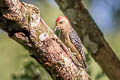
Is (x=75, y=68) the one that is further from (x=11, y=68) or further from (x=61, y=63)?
(x=11, y=68)

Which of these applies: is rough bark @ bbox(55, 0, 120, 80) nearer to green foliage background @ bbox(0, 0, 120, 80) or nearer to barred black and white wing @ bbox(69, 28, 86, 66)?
barred black and white wing @ bbox(69, 28, 86, 66)


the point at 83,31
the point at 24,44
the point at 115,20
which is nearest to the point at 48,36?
the point at 24,44

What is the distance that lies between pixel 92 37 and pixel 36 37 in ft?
3.10

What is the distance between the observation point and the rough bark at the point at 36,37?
3.10 metres

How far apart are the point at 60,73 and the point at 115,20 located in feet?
17.3

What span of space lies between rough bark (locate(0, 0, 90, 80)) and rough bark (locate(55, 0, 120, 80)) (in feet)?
2.34

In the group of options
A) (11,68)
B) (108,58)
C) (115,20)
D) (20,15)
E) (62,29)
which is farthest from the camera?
(11,68)

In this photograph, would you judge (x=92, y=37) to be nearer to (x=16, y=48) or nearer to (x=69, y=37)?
(x=69, y=37)

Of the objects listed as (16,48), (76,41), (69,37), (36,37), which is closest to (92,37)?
(36,37)

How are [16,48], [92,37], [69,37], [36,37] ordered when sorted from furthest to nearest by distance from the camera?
1. [16,48]
2. [69,37]
3. [36,37]
4. [92,37]

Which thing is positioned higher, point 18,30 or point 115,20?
point 18,30

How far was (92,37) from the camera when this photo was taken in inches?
91.2

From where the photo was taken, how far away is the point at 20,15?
3.16 meters

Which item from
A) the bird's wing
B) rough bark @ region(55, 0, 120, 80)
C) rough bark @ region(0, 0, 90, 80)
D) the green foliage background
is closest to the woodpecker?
the bird's wing
